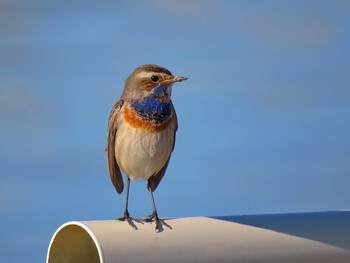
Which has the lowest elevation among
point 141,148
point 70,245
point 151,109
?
point 70,245

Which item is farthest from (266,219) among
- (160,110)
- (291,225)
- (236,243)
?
(160,110)

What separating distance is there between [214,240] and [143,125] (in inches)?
48.6

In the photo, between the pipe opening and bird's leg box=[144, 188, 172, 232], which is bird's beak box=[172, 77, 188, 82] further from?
the pipe opening

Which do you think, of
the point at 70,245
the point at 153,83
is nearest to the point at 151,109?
the point at 153,83

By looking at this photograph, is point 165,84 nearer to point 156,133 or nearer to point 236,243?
point 156,133

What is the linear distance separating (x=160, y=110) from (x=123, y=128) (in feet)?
0.91

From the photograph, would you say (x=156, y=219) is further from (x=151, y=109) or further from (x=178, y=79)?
(x=178, y=79)

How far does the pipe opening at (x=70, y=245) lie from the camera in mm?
3521

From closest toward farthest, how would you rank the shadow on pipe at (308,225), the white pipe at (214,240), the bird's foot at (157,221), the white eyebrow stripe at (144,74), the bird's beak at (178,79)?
the white pipe at (214,240)
the bird's foot at (157,221)
the shadow on pipe at (308,225)
the bird's beak at (178,79)
the white eyebrow stripe at (144,74)

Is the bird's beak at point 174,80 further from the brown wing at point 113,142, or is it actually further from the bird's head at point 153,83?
the brown wing at point 113,142

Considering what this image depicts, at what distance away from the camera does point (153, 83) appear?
452cm

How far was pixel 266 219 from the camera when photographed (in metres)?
3.80

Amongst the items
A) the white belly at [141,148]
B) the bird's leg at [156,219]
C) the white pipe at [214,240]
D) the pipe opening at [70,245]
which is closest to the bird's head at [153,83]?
the white belly at [141,148]

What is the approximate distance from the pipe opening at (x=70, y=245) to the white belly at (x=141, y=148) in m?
0.98
